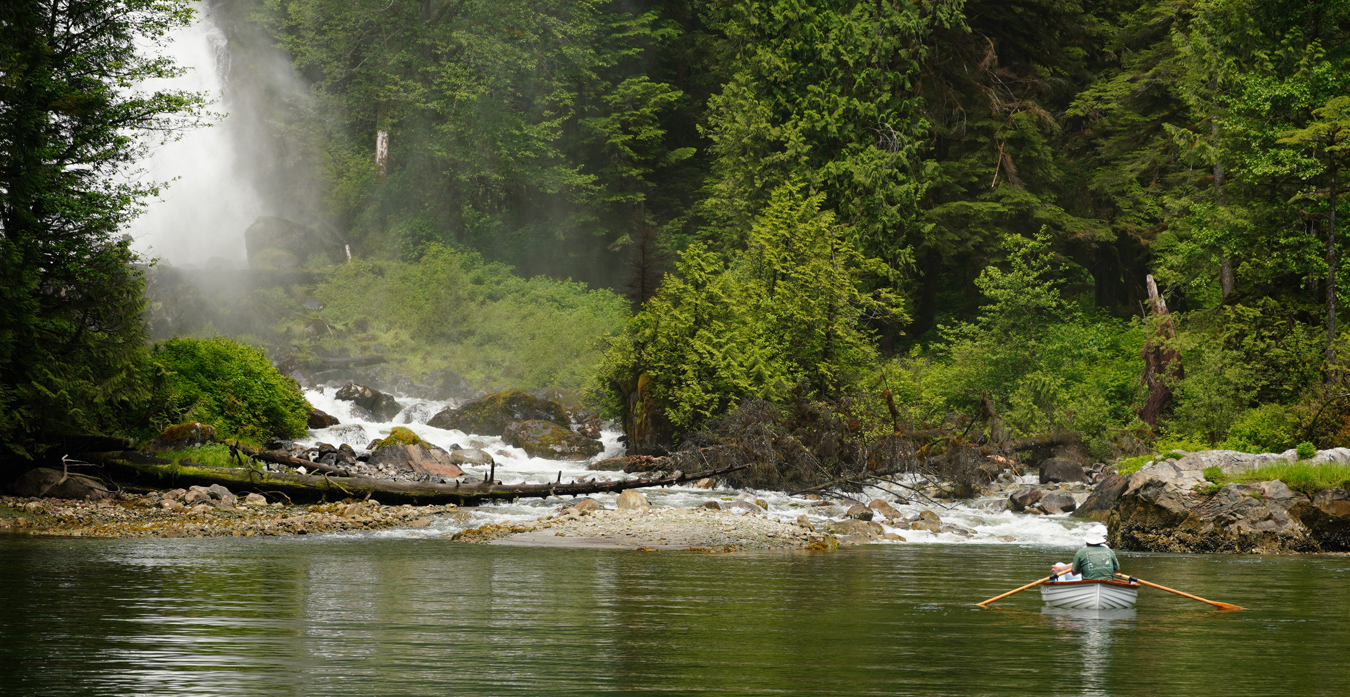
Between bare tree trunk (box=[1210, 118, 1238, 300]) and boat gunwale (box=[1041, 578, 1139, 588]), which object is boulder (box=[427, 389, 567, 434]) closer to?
bare tree trunk (box=[1210, 118, 1238, 300])

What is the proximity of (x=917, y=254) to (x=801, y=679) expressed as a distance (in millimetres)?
32584

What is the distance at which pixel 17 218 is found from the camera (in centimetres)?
1911

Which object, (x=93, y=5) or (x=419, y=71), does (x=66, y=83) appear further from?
(x=419, y=71)

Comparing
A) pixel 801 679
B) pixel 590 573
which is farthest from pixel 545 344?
pixel 801 679

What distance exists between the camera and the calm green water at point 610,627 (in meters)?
7.36

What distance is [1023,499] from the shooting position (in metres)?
22.2

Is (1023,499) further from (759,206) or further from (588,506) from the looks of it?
(759,206)

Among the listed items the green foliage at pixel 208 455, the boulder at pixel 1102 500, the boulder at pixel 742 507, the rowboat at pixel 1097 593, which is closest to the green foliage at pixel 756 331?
the boulder at pixel 742 507

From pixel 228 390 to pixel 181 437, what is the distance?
8.48 feet

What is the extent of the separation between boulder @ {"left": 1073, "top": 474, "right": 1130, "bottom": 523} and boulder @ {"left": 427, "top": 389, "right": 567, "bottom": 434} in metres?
18.3

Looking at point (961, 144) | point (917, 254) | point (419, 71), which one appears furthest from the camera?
point (419, 71)

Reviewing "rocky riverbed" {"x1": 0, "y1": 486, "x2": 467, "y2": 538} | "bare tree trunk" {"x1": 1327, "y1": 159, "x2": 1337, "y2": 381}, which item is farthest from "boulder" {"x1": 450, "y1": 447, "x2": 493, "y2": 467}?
"bare tree trunk" {"x1": 1327, "y1": 159, "x2": 1337, "y2": 381}

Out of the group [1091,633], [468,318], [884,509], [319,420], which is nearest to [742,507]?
[884,509]

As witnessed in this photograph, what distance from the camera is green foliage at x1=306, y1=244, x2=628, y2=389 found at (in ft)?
148
